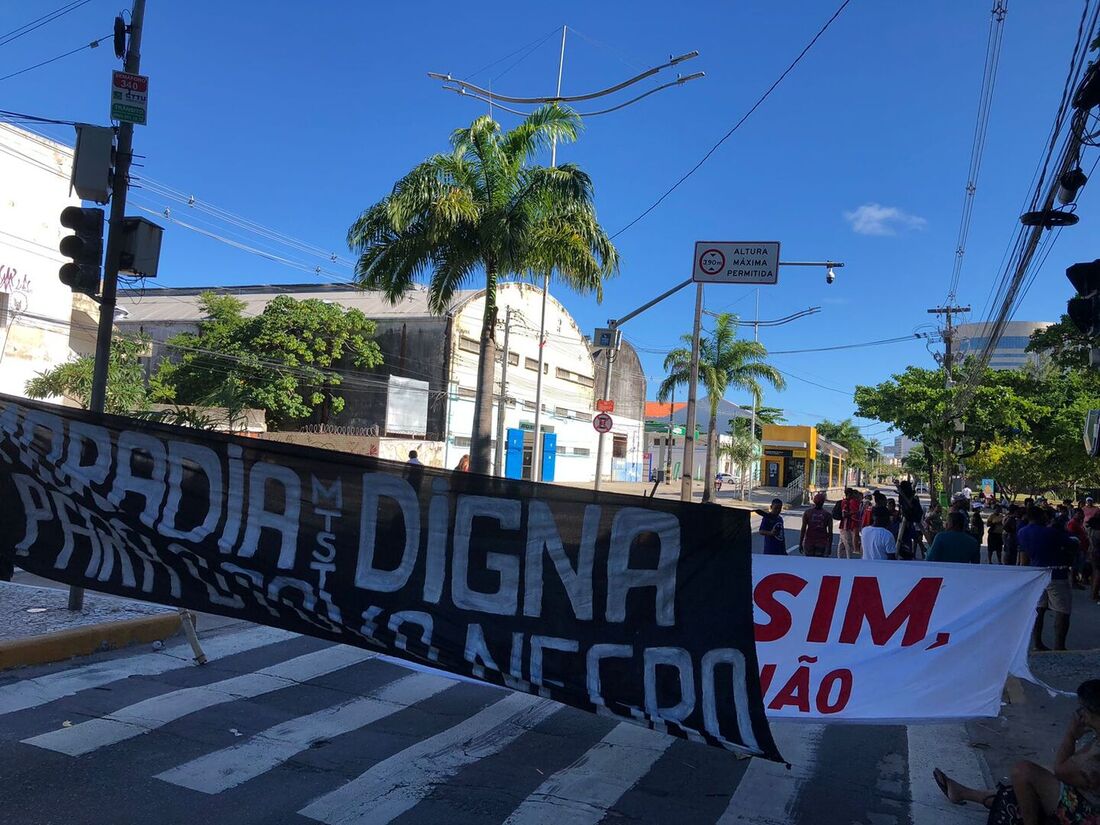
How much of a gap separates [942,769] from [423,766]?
3.56 m

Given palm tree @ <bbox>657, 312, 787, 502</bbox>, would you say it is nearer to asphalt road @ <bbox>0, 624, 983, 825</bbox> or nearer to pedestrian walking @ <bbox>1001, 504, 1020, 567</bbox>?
pedestrian walking @ <bbox>1001, 504, 1020, 567</bbox>

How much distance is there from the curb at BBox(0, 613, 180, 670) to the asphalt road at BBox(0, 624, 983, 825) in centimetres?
14

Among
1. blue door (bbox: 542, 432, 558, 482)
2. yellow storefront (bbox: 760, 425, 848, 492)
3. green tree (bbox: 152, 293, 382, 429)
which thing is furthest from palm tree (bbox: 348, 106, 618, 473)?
yellow storefront (bbox: 760, 425, 848, 492)

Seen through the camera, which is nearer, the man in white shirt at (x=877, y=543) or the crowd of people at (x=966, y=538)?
the crowd of people at (x=966, y=538)

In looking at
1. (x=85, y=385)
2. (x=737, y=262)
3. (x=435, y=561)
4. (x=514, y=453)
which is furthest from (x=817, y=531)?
(x=514, y=453)

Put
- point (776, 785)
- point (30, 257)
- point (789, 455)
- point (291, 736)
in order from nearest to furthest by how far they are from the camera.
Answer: point (776, 785) → point (291, 736) → point (30, 257) → point (789, 455)

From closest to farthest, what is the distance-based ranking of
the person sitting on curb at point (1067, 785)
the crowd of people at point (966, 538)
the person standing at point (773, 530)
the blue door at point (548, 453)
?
the person sitting on curb at point (1067, 785), the crowd of people at point (966, 538), the person standing at point (773, 530), the blue door at point (548, 453)

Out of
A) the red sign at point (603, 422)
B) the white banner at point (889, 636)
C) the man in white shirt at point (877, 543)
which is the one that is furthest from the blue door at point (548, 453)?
the white banner at point (889, 636)

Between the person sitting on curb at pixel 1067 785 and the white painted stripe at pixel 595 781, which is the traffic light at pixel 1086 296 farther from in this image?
the white painted stripe at pixel 595 781

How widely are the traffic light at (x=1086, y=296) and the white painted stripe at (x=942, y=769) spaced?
3.91 meters

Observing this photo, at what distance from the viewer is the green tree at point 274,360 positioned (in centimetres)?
3403

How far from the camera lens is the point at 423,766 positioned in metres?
5.05

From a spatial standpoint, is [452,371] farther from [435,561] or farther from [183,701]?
[435,561]

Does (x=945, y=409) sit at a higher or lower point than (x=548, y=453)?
higher
